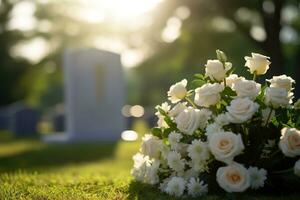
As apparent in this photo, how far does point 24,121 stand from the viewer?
23797mm

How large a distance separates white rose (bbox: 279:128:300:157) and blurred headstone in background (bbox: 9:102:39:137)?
20239 mm

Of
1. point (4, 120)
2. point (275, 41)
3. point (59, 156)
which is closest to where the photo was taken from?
point (59, 156)

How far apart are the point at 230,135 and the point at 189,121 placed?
0.47 metres

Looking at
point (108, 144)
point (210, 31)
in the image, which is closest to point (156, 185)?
point (108, 144)

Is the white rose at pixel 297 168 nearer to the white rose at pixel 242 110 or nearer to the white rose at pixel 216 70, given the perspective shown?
the white rose at pixel 242 110

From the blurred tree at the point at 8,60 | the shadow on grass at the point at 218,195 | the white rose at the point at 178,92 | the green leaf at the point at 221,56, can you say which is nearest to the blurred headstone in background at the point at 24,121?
the blurred tree at the point at 8,60

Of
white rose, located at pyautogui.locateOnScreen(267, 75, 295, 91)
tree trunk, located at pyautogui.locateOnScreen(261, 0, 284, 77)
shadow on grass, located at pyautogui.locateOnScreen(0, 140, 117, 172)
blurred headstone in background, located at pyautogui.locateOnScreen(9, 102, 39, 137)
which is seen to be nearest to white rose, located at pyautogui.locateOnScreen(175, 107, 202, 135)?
white rose, located at pyautogui.locateOnScreen(267, 75, 295, 91)

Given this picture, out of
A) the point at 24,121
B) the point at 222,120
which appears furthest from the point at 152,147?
the point at 24,121

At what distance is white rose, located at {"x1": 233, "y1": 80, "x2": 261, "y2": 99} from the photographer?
437 centimetres

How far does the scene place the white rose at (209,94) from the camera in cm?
438

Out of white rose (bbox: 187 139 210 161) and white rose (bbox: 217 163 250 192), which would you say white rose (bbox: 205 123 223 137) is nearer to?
white rose (bbox: 187 139 210 161)

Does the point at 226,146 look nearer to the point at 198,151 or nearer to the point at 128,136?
the point at 198,151

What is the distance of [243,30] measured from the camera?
21.7 metres

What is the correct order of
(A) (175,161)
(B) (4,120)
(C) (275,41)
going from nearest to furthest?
(A) (175,161) < (C) (275,41) < (B) (4,120)
